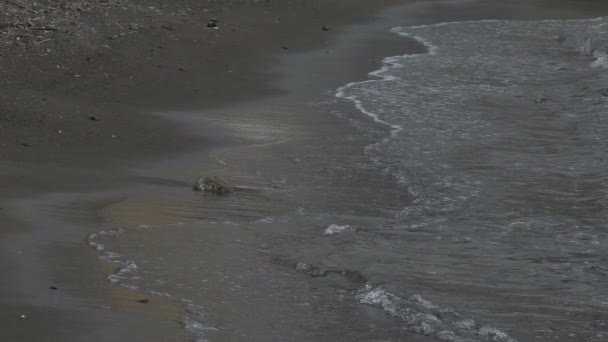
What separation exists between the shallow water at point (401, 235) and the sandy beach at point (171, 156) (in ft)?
0.10

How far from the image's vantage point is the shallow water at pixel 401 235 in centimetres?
584

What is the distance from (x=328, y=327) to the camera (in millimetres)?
5664

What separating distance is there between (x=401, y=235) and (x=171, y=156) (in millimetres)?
2764

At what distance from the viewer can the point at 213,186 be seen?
27.6 ft

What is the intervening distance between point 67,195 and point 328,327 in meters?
2.93

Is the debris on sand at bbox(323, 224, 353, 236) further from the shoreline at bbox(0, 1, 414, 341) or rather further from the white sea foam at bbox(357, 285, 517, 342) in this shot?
the shoreline at bbox(0, 1, 414, 341)

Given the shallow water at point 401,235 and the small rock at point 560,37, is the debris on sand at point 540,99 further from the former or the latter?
the small rock at point 560,37

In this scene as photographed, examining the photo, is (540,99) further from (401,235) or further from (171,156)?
(401,235)

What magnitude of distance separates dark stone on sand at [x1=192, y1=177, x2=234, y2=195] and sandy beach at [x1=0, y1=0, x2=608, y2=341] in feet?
0.38

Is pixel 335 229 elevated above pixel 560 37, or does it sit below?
below

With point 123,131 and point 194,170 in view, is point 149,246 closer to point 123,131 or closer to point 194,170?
point 194,170

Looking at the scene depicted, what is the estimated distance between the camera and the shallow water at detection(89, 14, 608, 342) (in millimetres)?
5844

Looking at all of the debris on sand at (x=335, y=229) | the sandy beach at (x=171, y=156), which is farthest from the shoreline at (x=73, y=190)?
the debris on sand at (x=335, y=229)

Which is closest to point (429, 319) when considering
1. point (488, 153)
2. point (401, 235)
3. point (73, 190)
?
point (401, 235)
